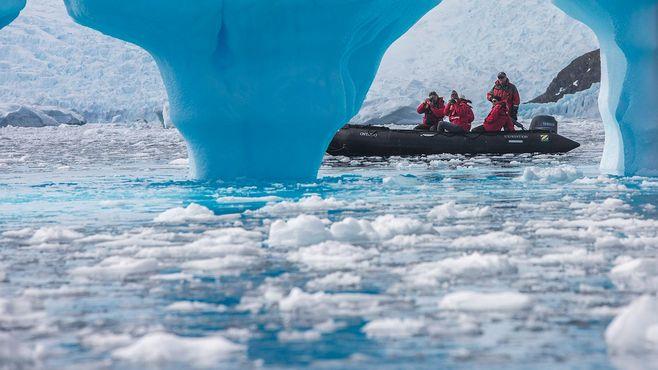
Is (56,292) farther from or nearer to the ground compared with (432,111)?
nearer to the ground

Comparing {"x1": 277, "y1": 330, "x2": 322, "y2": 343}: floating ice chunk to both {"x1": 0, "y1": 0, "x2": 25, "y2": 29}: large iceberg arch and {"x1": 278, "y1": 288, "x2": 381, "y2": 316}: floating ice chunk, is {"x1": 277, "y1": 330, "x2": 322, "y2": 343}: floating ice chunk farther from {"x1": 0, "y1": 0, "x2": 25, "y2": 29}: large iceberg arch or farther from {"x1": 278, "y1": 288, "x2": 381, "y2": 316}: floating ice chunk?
{"x1": 0, "y1": 0, "x2": 25, "y2": 29}: large iceberg arch

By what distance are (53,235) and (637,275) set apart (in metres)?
3.26

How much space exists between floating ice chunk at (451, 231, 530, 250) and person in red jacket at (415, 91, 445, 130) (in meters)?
11.2

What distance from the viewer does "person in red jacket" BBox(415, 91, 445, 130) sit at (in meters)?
17.7

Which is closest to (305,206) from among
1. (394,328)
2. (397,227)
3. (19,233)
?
(397,227)

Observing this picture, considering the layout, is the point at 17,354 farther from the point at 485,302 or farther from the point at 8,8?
the point at 8,8

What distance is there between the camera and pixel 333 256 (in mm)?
5727

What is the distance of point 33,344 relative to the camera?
3889 mm

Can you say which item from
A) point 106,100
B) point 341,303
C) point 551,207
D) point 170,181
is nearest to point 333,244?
point 341,303

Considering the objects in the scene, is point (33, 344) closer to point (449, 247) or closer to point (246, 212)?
point (449, 247)

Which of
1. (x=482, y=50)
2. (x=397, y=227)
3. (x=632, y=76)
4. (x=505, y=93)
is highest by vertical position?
(x=482, y=50)

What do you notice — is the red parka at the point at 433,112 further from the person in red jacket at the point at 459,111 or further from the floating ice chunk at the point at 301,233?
the floating ice chunk at the point at 301,233

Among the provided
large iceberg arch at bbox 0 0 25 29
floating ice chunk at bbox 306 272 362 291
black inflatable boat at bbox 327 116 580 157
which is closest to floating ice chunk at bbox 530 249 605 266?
floating ice chunk at bbox 306 272 362 291

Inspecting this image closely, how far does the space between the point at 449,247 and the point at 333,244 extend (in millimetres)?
581
